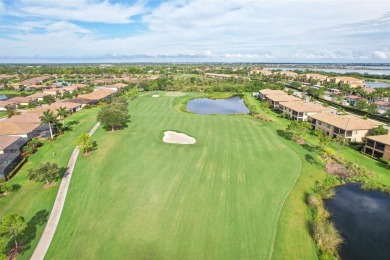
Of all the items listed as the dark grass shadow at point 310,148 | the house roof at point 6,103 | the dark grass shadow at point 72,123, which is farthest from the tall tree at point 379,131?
the house roof at point 6,103

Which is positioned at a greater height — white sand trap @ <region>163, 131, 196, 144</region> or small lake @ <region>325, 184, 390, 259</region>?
white sand trap @ <region>163, 131, 196, 144</region>

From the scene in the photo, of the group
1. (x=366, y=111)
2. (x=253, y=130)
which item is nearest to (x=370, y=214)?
(x=253, y=130)

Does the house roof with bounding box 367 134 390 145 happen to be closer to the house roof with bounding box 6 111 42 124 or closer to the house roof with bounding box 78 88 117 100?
the house roof with bounding box 6 111 42 124

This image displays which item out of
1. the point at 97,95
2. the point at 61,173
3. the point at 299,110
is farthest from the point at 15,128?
the point at 299,110

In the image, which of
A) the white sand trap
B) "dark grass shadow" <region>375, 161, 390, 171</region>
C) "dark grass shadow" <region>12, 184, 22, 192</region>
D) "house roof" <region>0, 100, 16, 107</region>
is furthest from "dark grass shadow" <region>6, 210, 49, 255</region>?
"house roof" <region>0, 100, 16, 107</region>

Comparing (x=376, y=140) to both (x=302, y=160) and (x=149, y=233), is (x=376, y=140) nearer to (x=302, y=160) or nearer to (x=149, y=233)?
(x=302, y=160)
